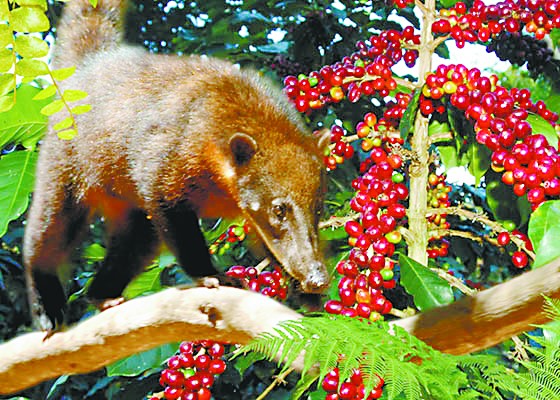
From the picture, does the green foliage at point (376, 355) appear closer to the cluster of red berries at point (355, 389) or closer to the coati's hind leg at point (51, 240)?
the cluster of red berries at point (355, 389)

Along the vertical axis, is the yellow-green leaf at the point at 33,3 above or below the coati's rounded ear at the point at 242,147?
above

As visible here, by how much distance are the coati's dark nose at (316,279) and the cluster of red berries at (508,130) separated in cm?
37

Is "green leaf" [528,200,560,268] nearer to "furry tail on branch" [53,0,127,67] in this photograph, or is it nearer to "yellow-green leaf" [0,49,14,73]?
"yellow-green leaf" [0,49,14,73]

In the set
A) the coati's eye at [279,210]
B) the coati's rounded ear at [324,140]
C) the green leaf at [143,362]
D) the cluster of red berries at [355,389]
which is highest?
the coati's rounded ear at [324,140]

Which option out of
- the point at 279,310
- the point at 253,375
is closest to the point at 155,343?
the point at 279,310

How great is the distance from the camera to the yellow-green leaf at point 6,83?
3.43 ft

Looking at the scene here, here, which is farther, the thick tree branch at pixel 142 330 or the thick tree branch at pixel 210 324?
the thick tree branch at pixel 142 330

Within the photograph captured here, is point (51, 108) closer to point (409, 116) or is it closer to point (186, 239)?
point (186, 239)

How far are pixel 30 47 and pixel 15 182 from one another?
62 cm

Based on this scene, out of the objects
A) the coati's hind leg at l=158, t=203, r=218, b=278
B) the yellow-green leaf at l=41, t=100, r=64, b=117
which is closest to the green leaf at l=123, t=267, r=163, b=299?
the coati's hind leg at l=158, t=203, r=218, b=278

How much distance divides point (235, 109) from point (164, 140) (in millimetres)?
168

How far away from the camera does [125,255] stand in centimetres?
165

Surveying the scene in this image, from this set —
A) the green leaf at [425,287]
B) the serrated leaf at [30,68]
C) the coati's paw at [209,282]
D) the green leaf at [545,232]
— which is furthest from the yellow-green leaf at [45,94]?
the green leaf at [545,232]

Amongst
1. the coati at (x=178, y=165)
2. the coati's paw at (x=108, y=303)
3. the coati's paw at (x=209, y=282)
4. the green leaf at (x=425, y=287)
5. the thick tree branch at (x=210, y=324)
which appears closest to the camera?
the thick tree branch at (x=210, y=324)
